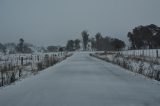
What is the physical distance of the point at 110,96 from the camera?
999cm

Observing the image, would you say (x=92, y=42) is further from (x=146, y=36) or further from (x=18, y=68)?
(x=18, y=68)

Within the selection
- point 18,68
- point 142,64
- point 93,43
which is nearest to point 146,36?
point 142,64

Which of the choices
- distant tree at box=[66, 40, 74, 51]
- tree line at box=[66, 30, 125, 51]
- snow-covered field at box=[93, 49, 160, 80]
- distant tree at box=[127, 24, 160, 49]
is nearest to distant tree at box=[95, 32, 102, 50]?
tree line at box=[66, 30, 125, 51]

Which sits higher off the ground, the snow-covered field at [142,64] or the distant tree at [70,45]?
the distant tree at [70,45]

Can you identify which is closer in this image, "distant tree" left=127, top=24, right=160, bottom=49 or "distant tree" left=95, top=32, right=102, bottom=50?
"distant tree" left=127, top=24, right=160, bottom=49

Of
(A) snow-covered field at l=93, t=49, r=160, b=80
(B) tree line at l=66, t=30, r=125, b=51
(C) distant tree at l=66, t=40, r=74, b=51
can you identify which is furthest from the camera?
(C) distant tree at l=66, t=40, r=74, b=51

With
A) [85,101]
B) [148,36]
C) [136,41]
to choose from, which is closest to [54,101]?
[85,101]

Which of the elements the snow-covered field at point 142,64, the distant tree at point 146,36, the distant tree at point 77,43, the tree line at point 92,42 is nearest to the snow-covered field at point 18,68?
the snow-covered field at point 142,64

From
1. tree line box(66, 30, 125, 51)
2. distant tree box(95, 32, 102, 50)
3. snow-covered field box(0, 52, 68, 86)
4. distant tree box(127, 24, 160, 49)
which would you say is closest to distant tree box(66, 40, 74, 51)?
tree line box(66, 30, 125, 51)

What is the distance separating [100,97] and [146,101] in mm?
1691

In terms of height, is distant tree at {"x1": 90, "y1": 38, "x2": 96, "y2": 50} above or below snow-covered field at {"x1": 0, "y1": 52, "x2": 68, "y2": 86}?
above

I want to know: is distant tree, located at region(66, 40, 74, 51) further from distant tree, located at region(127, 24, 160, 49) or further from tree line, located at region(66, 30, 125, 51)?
distant tree, located at region(127, 24, 160, 49)

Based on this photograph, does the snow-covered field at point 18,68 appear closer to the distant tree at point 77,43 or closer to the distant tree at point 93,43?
the distant tree at point 93,43

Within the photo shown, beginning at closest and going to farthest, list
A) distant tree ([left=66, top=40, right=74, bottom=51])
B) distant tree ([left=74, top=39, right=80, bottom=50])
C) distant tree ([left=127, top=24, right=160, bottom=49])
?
distant tree ([left=127, top=24, right=160, bottom=49]) < distant tree ([left=74, top=39, right=80, bottom=50]) < distant tree ([left=66, top=40, right=74, bottom=51])
